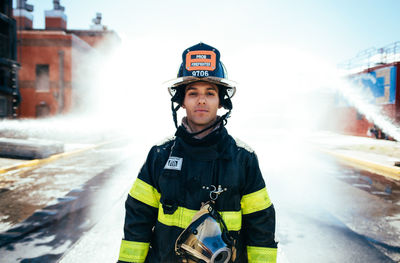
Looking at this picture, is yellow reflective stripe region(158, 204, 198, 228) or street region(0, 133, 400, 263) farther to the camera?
street region(0, 133, 400, 263)

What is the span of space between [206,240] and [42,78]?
103ft

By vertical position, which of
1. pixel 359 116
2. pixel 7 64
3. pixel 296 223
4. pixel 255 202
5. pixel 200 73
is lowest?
pixel 296 223

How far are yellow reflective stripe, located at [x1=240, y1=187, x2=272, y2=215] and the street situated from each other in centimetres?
203

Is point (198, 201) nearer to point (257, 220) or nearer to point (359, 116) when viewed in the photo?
point (257, 220)

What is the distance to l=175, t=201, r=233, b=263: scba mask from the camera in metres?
1.35

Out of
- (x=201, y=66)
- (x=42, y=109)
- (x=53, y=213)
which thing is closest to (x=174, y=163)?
(x=201, y=66)

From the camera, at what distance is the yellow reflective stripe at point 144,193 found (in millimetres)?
1610

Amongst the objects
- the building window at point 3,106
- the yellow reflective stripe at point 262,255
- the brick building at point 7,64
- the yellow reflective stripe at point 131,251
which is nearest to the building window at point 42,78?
the brick building at point 7,64

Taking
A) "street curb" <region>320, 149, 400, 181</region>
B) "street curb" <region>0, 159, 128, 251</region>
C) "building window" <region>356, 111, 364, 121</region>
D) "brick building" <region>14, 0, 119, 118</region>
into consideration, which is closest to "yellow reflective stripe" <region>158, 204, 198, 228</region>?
"street curb" <region>0, 159, 128, 251</region>

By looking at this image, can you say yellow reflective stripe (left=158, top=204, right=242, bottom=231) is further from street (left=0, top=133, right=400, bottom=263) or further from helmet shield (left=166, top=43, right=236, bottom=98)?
street (left=0, top=133, right=400, bottom=263)

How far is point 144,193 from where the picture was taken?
1617mm

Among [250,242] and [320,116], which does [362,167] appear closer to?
[250,242]

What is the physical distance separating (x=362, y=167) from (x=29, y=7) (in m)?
36.6

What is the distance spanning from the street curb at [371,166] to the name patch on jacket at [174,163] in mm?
8689
